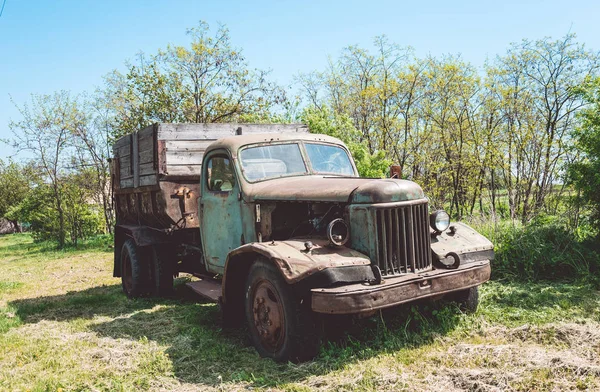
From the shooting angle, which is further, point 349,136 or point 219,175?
point 349,136

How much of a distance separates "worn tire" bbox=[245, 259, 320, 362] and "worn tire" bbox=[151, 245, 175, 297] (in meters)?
3.10

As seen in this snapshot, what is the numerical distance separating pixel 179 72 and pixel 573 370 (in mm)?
16000

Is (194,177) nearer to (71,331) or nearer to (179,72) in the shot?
Answer: (71,331)

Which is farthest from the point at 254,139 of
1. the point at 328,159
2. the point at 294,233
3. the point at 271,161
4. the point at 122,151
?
the point at 122,151

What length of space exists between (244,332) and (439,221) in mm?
Answer: 2296

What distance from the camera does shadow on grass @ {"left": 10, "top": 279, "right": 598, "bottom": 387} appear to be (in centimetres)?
401

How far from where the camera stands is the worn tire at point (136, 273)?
7398 millimetres

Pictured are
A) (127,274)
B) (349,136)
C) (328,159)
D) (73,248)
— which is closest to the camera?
(328,159)

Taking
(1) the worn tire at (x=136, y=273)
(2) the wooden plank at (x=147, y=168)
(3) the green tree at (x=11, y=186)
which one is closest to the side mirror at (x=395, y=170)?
(2) the wooden plank at (x=147, y=168)

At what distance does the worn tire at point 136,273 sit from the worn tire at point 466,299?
459 cm

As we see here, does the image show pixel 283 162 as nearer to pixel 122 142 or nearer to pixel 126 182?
pixel 126 182

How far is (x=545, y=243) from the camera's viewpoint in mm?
7000

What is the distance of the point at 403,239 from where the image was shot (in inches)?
167

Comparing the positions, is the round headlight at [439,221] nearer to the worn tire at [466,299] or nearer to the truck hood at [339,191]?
the truck hood at [339,191]
